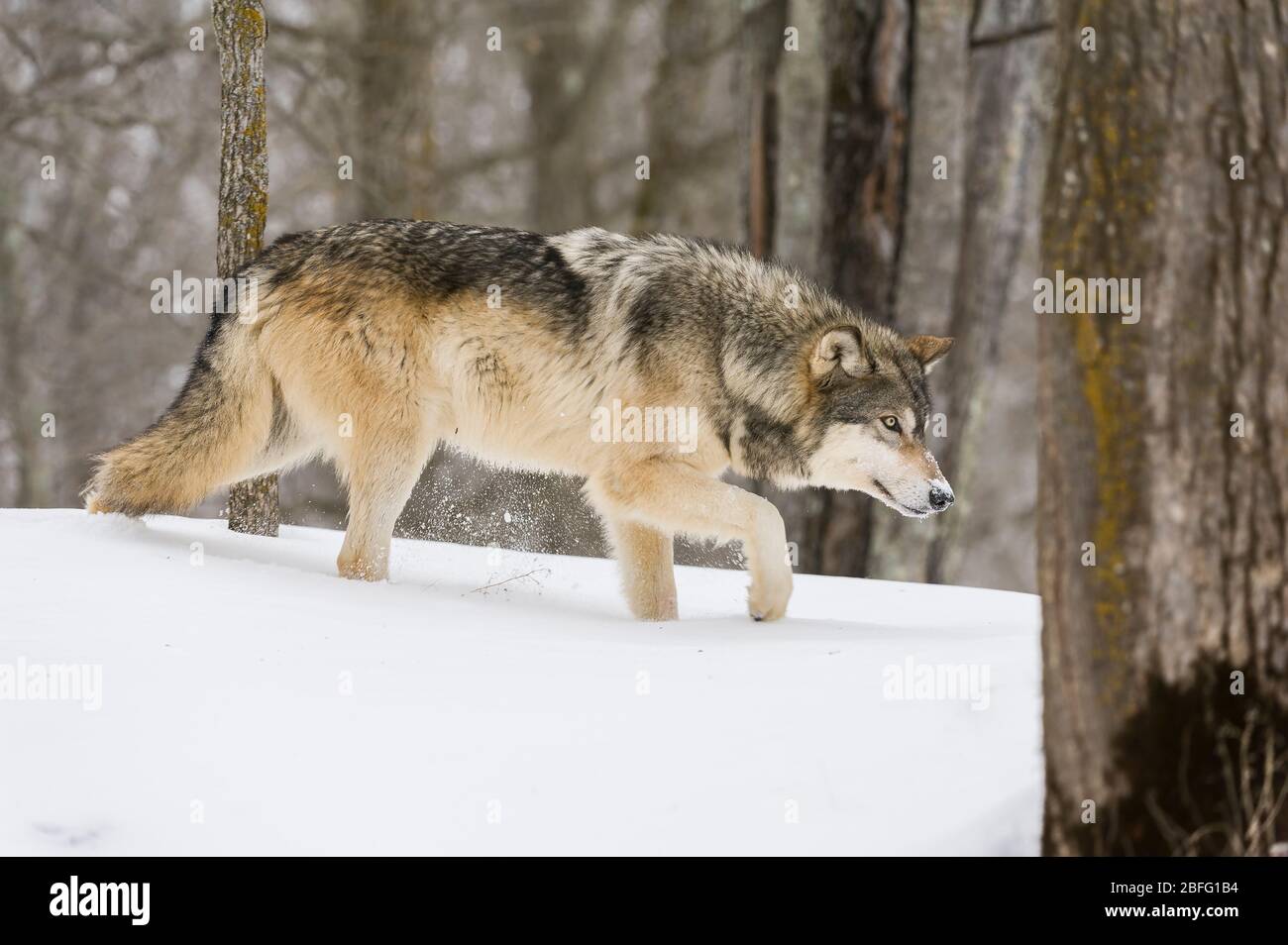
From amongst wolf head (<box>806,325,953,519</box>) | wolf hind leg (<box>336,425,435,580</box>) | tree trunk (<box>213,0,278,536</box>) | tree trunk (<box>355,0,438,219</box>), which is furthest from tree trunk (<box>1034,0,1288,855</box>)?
tree trunk (<box>355,0,438,219</box>)

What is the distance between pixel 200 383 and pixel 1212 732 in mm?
4962

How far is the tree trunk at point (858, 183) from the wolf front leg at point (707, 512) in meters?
4.61

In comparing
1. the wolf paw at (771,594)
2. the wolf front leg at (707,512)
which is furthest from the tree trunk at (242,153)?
the wolf paw at (771,594)

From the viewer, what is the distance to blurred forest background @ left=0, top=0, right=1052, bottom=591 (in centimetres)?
1087

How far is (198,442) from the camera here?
21.6 ft

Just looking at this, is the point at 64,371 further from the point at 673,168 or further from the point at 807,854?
the point at 807,854

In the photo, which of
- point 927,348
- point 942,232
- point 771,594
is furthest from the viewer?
point 942,232

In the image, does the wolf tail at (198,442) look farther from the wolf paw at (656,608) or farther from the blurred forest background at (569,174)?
the blurred forest background at (569,174)

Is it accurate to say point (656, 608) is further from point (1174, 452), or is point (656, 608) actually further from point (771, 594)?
point (1174, 452)

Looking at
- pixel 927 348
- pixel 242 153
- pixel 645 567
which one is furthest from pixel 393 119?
pixel 645 567

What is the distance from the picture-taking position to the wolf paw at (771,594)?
19.4ft

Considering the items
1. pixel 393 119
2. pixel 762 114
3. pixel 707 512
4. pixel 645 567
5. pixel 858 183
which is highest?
pixel 393 119

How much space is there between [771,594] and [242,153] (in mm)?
3896

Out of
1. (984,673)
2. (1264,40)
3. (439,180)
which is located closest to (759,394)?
(984,673)
